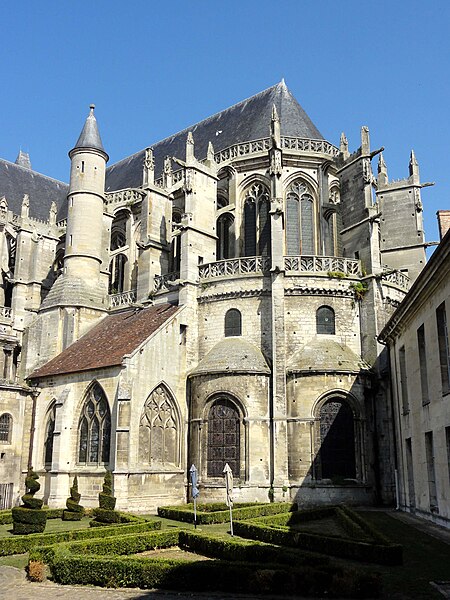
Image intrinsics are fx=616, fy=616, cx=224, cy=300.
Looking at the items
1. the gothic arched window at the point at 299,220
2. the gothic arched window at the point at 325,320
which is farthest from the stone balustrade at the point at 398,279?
the gothic arched window at the point at 299,220

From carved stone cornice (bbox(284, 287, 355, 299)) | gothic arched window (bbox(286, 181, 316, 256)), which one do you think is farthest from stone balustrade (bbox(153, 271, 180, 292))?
gothic arched window (bbox(286, 181, 316, 256))

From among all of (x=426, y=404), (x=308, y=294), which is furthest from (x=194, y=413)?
(x=426, y=404)

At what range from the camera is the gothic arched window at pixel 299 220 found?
103 feet

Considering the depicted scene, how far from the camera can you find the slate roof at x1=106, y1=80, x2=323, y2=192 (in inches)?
1337

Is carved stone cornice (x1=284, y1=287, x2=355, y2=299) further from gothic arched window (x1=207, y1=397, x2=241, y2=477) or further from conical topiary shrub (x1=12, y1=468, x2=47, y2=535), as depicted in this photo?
conical topiary shrub (x1=12, y1=468, x2=47, y2=535)

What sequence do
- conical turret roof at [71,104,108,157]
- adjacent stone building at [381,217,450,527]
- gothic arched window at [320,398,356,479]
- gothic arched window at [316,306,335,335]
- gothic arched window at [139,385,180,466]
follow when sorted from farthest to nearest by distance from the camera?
A: conical turret roof at [71,104,108,157] < gothic arched window at [316,306,335,335] < gothic arched window at [139,385,180,466] < gothic arched window at [320,398,356,479] < adjacent stone building at [381,217,450,527]

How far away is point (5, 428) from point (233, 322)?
1202 centimetres

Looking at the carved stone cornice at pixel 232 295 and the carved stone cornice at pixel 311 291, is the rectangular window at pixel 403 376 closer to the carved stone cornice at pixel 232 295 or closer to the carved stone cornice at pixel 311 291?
the carved stone cornice at pixel 311 291

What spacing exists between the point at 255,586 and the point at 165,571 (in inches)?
70.8

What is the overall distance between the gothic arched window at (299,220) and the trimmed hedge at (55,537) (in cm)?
1782

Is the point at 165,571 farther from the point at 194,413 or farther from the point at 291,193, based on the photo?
the point at 291,193

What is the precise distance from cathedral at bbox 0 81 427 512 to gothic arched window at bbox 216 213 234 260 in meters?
0.08

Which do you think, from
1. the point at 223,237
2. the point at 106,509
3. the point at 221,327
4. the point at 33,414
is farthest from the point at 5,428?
the point at 223,237

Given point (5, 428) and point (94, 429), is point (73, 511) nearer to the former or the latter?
point (94, 429)
